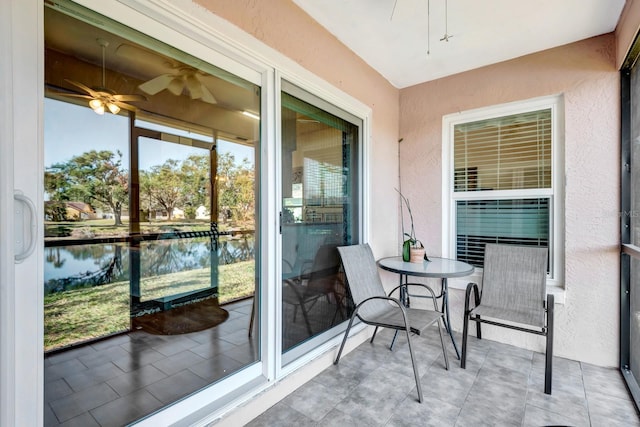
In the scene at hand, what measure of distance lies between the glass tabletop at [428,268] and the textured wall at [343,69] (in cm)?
30

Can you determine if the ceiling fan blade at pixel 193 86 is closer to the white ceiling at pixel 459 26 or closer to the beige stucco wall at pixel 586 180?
the white ceiling at pixel 459 26

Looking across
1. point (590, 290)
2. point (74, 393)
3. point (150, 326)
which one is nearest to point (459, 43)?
point (590, 290)

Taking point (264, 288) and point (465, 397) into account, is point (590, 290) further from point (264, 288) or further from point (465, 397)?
point (264, 288)

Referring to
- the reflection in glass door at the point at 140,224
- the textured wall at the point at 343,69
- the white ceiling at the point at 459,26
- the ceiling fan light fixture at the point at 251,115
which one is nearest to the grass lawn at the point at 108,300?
the reflection in glass door at the point at 140,224

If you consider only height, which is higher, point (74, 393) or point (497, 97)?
point (497, 97)

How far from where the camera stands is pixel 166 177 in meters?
2.27

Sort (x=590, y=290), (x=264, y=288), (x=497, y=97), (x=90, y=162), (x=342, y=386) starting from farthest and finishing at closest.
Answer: (x=497, y=97), (x=590, y=290), (x=342, y=386), (x=264, y=288), (x=90, y=162)

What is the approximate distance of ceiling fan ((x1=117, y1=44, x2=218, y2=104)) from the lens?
1.57 metres

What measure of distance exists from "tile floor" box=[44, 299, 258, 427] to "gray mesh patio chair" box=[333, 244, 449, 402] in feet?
2.77

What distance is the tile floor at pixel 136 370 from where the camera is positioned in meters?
1.45

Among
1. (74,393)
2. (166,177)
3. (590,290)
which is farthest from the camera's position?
(590,290)

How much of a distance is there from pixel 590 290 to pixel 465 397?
146cm

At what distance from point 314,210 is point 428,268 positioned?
110cm

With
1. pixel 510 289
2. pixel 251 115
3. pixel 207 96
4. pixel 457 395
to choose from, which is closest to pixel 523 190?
pixel 510 289
